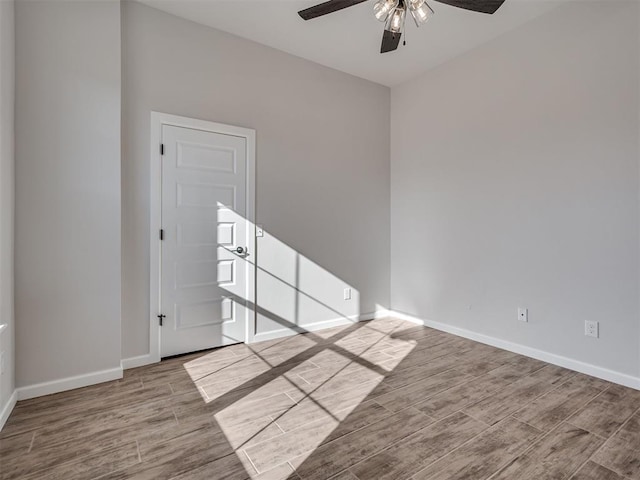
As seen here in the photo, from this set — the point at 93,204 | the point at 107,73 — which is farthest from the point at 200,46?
the point at 93,204

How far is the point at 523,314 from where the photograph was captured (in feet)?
10.5

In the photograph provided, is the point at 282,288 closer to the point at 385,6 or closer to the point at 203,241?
the point at 203,241

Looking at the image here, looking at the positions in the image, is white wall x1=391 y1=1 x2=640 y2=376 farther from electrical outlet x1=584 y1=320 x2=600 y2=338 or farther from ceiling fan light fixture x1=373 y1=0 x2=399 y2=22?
ceiling fan light fixture x1=373 y1=0 x2=399 y2=22

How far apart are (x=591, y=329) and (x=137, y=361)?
375cm

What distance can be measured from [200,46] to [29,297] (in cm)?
250

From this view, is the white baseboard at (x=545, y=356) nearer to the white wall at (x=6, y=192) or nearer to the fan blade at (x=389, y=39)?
the fan blade at (x=389, y=39)

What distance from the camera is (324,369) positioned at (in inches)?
112

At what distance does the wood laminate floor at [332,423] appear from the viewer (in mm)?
1667

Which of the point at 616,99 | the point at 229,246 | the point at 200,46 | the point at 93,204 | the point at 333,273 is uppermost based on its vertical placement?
the point at 200,46

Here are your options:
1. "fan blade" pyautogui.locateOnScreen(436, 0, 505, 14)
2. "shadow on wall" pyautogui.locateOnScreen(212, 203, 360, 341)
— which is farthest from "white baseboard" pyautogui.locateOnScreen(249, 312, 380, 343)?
"fan blade" pyautogui.locateOnScreen(436, 0, 505, 14)

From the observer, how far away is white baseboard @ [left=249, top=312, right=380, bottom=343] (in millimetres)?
3541

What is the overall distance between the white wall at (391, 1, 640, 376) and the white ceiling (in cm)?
21

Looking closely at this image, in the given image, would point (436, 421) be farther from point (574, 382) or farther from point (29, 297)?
point (29, 297)

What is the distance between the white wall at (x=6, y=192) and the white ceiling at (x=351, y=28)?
112 cm
